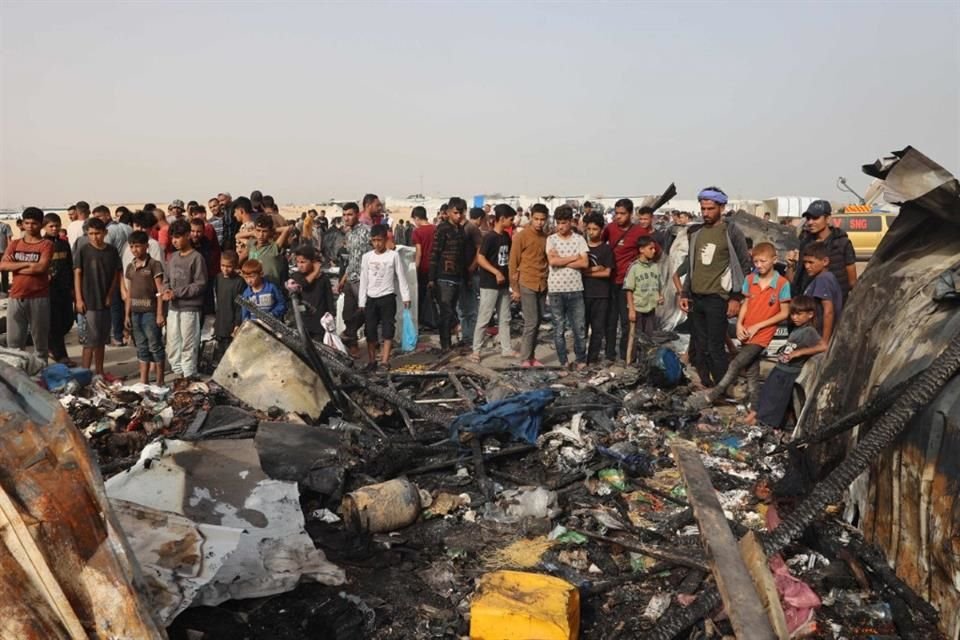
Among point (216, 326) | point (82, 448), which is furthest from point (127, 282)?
point (82, 448)

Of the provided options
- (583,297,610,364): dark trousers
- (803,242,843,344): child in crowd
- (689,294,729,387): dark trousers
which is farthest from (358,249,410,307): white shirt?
(803,242,843,344): child in crowd

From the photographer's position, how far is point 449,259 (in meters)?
9.27

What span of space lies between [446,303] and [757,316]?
424 centimetres

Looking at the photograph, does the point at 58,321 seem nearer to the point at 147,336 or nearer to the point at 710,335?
the point at 147,336

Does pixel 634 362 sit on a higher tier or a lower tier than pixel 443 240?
lower

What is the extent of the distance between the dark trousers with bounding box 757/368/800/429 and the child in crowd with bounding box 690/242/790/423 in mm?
296

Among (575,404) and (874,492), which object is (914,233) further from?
(575,404)

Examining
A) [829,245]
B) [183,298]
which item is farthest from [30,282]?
[829,245]

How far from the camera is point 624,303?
898cm

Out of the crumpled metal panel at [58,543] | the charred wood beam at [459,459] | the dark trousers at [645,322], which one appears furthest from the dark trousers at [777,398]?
the crumpled metal panel at [58,543]

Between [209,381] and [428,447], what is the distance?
284 centimetres

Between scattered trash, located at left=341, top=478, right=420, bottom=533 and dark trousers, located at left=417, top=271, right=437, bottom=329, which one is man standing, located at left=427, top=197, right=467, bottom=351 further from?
scattered trash, located at left=341, top=478, right=420, bottom=533

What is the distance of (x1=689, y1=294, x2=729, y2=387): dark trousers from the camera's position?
731cm

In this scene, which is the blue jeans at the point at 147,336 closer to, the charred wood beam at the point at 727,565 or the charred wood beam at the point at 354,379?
the charred wood beam at the point at 354,379
